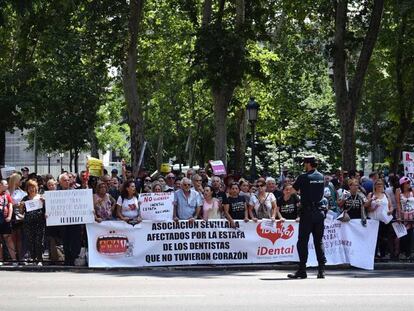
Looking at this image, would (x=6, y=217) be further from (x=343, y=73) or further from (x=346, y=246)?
(x=343, y=73)

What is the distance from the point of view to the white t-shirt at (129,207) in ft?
57.1

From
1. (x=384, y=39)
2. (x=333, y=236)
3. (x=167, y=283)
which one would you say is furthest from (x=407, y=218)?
(x=384, y=39)

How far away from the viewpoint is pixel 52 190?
1758cm

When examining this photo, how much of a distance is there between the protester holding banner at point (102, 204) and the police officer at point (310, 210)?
433 cm

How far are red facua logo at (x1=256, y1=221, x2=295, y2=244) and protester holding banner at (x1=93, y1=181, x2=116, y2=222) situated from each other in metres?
2.94

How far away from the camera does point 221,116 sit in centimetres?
2858

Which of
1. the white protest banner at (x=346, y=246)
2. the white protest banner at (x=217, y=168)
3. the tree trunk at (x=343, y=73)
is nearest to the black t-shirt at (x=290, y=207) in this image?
the white protest banner at (x=346, y=246)

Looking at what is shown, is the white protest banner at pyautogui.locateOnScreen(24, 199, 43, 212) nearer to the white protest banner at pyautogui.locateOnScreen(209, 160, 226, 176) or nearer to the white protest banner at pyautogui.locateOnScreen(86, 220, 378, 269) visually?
the white protest banner at pyautogui.locateOnScreen(86, 220, 378, 269)

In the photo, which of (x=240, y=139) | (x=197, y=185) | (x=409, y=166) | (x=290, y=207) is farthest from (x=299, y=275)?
(x=240, y=139)

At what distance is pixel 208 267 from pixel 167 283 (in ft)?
10.8

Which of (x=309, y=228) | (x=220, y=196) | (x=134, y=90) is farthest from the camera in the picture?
(x=134, y=90)

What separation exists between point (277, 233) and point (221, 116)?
11494 mm

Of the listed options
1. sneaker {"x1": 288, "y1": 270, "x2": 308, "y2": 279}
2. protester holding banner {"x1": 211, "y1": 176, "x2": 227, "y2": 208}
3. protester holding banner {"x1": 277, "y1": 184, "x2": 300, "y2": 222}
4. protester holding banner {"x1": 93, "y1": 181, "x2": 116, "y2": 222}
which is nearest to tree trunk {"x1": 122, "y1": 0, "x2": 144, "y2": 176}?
protester holding banner {"x1": 211, "y1": 176, "x2": 227, "y2": 208}

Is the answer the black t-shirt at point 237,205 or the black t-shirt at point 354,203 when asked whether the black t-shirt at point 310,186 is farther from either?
the black t-shirt at point 354,203
